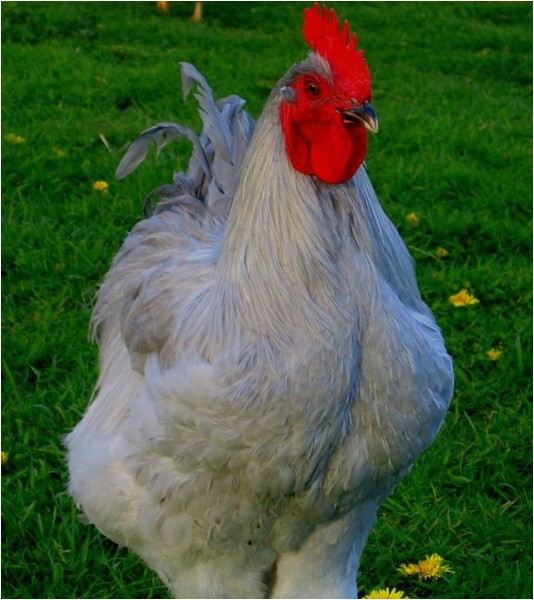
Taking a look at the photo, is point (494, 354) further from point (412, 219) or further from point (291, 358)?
point (291, 358)

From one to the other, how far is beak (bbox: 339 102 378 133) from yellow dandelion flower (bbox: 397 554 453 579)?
1750 mm

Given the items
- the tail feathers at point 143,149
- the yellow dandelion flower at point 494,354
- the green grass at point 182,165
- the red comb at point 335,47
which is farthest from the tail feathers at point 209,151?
the yellow dandelion flower at point 494,354

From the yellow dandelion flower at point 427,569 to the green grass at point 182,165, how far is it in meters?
0.05

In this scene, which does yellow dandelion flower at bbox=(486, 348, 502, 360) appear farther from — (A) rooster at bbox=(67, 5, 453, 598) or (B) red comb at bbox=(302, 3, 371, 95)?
(B) red comb at bbox=(302, 3, 371, 95)

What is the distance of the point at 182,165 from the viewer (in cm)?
551

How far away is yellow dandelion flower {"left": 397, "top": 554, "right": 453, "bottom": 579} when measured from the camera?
3.16 m

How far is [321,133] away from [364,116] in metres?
0.12

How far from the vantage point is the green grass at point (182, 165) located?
131 inches

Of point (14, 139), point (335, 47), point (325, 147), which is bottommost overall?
point (14, 139)

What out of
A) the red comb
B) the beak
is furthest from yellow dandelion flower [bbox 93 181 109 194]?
the beak

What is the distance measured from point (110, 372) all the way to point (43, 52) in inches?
191

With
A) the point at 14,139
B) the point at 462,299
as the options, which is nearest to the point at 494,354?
the point at 462,299

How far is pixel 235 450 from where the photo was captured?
2174 millimetres

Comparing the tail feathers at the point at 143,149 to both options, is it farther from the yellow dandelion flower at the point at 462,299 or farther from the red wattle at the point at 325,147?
the yellow dandelion flower at the point at 462,299
